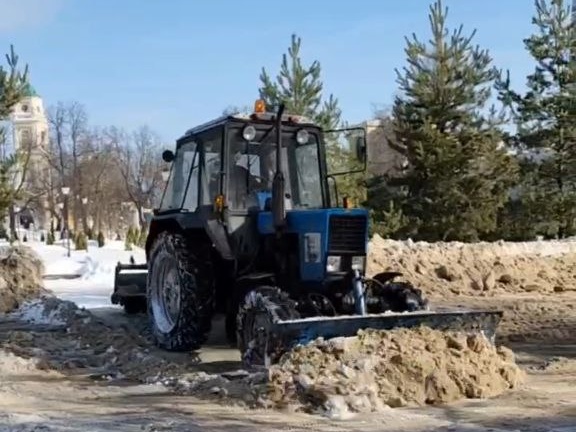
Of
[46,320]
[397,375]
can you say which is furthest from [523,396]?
[46,320]

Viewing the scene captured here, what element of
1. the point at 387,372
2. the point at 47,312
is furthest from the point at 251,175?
the point at 47,312

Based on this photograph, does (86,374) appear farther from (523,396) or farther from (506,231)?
(506,231)

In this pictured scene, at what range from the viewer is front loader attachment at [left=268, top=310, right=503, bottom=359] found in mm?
7332

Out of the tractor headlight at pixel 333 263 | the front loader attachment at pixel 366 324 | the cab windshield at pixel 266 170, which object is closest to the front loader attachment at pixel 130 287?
the cab windshield at pixel 266 170

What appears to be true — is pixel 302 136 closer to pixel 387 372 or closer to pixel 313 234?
pixel 313 234

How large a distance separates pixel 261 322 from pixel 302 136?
266 cm

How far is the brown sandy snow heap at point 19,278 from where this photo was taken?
15.4m

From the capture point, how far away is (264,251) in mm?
9031

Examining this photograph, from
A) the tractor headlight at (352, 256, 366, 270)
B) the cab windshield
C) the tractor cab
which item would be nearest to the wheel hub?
the tractor cab

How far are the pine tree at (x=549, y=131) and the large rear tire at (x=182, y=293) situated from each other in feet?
61.0

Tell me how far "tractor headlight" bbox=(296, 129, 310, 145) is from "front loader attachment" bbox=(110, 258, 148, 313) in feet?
13.4

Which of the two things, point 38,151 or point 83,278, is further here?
point 38,151

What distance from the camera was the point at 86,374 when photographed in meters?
8.86

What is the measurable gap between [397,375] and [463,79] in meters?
21.2
